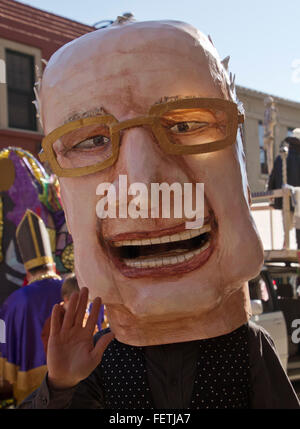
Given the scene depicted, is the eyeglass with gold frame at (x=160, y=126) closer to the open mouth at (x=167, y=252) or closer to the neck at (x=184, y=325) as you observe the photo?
the open mouth at (x=167, y=252)

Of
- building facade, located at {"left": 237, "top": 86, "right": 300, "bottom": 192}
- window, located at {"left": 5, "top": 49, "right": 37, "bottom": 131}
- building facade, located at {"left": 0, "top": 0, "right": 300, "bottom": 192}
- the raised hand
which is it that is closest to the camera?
the raised hand

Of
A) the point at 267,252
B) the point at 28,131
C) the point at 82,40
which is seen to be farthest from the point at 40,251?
the point at 28,131

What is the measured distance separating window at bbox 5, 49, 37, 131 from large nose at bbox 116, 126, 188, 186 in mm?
3347

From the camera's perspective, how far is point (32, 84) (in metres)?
4.71

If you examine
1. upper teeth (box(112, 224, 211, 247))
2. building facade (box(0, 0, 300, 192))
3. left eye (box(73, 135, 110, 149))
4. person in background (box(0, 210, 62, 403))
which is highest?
building facade (box(0, 0, 300, 192))

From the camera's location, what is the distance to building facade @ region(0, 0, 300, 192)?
3.21 m

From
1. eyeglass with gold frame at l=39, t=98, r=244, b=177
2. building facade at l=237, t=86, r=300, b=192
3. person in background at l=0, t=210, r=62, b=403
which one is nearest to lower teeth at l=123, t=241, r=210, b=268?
eyeglass with gold frame at l=39, t=98, r=244, b=177

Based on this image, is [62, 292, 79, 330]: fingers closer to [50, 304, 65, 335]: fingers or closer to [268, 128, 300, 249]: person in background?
[50, 304, 65, 335]: fingers

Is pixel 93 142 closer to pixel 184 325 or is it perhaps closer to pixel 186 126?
pixel 186 126

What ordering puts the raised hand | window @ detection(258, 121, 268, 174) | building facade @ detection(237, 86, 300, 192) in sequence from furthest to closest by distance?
window @ detection(258, 121, 268, 174), building facade @ detection(237, 86, 300, 192), the raised hand

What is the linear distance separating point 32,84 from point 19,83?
21 cm

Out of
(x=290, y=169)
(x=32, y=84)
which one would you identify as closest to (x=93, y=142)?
(x=32, y=84)

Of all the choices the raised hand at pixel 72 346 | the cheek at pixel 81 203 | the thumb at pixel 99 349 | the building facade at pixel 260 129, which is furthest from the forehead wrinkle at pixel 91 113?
the building facade at pixel 260 129
